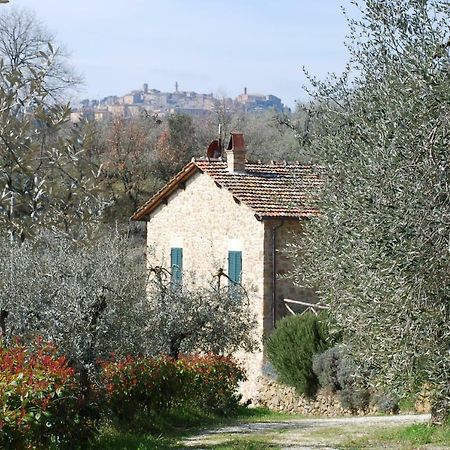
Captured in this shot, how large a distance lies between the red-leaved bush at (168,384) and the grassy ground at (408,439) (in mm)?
3197

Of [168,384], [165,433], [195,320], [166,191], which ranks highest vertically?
[166,191]

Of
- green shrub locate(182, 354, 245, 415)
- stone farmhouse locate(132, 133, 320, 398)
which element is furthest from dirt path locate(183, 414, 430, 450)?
stone farmhouse locate(132, 133, 320, 398)

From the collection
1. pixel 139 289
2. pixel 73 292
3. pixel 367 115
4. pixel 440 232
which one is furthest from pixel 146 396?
pixel 440 232

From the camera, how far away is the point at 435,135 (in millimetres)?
8875

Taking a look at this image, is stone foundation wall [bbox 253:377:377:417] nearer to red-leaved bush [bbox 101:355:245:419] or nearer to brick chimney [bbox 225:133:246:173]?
red-leaved bush [bbox 101:355:245:419]

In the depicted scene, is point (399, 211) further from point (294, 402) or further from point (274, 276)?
point (274, 276)

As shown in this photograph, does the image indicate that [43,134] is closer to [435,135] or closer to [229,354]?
[435,135]

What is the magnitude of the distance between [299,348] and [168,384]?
6170 millimetres

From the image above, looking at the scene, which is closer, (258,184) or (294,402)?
(294,402)

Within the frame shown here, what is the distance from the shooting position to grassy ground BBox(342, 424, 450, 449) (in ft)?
39.3

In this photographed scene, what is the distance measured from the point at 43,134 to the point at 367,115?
469 cm

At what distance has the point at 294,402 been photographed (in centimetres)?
2100

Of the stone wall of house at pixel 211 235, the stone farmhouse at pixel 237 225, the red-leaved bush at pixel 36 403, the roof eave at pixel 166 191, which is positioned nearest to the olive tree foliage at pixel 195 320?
the stone farmhouse at pixel 237 225

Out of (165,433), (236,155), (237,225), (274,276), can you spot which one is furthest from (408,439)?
(236,155)
